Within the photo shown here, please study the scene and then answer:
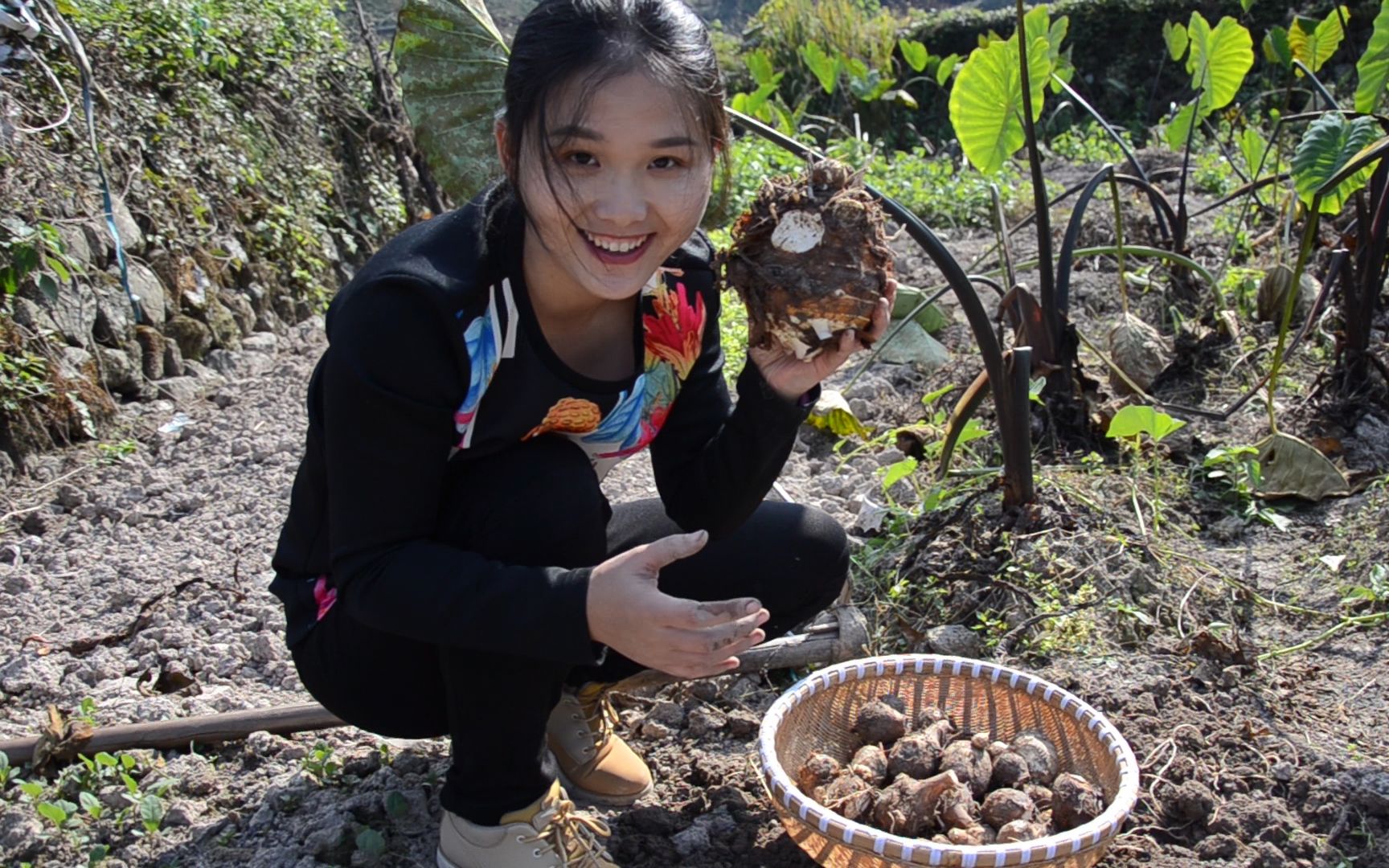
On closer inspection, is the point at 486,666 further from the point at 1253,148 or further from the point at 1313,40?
the point at 1313,40

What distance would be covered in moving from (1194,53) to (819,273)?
2477 mm

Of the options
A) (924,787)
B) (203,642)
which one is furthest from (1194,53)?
(203,642)

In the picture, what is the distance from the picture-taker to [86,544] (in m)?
2.48

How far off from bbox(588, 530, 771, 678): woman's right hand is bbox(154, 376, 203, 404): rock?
2.43 metres

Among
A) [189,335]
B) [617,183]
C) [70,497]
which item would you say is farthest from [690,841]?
[189,335]

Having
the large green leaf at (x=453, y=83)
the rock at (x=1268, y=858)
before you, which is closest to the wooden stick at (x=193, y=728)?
the rock at (x=1268, y=858)

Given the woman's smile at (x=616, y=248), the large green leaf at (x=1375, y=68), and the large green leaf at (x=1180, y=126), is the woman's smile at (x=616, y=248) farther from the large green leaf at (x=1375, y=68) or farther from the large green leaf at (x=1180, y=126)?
the large green leaf at (x=1180, y=126)

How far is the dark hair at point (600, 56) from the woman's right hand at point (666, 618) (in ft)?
1.33

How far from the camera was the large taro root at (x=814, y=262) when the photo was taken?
144cm

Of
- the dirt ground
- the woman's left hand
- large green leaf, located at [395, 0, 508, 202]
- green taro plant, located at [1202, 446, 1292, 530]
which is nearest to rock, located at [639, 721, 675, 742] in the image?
the dirt ground

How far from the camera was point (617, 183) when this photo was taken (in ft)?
4.10

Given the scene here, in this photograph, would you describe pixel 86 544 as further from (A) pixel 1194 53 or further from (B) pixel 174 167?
(A) pixel 1194 53

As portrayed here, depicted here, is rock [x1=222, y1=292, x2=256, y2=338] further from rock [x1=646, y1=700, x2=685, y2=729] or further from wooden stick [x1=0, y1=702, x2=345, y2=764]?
rock [x1=646, y1=700, x2=685, y2=729]

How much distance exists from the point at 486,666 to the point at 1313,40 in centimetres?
333
